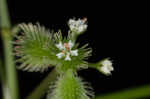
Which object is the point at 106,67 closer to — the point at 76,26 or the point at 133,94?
the point at 76,26

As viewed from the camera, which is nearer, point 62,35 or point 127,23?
point 62,35

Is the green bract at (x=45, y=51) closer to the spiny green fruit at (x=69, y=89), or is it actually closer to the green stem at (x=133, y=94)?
the spiny green fruit at (x=69, y=89)

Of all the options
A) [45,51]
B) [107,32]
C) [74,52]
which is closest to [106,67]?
[74,52]

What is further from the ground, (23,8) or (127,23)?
(23,8)

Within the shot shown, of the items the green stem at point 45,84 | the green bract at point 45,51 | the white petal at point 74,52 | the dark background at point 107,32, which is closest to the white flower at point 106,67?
the green bract at point 45,51

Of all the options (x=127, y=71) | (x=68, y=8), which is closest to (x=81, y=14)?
(x=68, y=8)

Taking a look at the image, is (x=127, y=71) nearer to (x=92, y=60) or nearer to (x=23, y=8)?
(x=92, y=60)

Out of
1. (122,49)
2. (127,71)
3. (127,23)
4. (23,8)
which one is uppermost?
(23,8)

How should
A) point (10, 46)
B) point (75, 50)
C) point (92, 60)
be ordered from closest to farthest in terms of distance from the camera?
point (75, 50) → point (10, 46) → point (92, 60)
